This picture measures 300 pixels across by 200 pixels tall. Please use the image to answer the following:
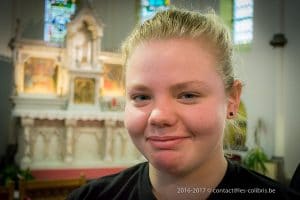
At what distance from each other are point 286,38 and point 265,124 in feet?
1.27

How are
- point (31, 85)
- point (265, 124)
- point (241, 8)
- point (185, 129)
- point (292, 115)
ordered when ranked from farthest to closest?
1. point (31, 85)
2. point (265, 124)
3. point (241, 8)
4. point (292, 115)
5. point (185, 129)

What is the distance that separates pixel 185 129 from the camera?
1.51 ft

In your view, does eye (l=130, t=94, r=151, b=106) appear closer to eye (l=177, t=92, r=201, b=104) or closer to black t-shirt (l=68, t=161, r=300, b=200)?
Result: eye (l=177, t=92, r=201, b=104)

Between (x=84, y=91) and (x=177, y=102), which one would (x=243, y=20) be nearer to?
(x=177, y=102)

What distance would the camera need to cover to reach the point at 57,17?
2.22 meters

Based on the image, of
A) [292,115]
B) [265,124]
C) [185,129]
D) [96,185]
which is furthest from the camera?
[265,124]

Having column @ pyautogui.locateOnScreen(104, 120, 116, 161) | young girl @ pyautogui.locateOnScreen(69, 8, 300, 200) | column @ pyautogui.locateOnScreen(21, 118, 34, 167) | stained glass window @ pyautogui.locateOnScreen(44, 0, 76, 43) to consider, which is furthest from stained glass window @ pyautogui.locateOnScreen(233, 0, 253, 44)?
column @ pyautogui.locateOnScreen(21, 118, 34, 167)

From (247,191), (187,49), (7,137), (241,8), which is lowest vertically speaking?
(7,137)

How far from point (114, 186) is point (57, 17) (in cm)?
186

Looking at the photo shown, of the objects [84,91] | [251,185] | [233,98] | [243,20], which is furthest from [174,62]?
[84,91]

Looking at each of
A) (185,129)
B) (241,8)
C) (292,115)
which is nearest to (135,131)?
(185,129)

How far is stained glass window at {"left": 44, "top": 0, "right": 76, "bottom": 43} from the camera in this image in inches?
81.6

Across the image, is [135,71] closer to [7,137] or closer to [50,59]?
[7,137]

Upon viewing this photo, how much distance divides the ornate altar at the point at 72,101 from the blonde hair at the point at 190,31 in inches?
81.3
